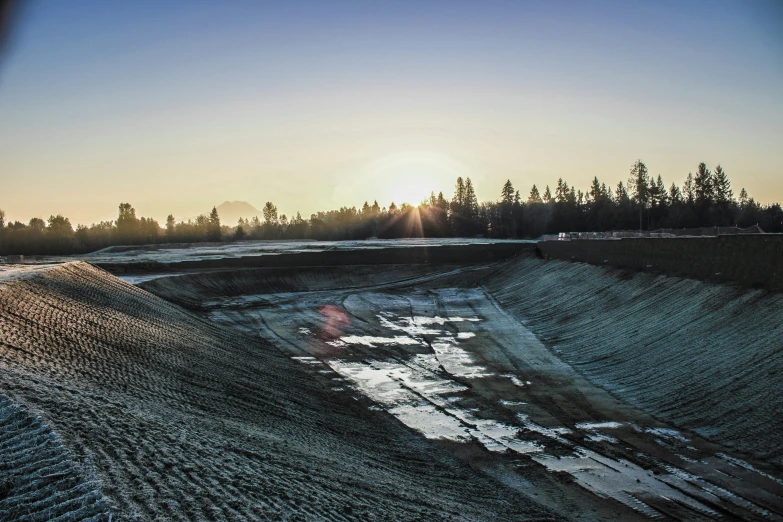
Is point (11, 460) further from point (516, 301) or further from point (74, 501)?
point (516, 301)

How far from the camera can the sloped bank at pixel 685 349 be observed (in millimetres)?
16875

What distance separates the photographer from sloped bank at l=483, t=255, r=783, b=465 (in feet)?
55.4

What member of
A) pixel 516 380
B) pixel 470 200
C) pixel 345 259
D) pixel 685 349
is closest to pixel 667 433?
pixel 685 349

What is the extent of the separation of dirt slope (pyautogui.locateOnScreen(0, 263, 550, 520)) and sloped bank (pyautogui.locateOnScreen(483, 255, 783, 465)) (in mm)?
7572

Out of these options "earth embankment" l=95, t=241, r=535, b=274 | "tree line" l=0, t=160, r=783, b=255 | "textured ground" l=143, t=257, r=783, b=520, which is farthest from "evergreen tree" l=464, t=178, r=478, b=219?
"textured ground" l=143, t=257, r=783, b=520

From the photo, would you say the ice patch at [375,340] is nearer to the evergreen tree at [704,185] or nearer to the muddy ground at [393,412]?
the muddy ground at [393,412]

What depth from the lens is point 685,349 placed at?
22.5 m

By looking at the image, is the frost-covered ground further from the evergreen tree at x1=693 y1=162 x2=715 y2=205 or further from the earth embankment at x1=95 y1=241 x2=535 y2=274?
the evergreen tree at x1=693 y1=162 x2=715 y2=205

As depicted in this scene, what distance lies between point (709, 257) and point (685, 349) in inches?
264

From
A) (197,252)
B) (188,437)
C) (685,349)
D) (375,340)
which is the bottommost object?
(375,340)

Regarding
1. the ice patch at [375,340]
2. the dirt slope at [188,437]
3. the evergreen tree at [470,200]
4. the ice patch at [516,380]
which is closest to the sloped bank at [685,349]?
the ice patch at [516,380]

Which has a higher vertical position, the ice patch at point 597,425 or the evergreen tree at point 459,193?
the evergreen tree at point 459,193

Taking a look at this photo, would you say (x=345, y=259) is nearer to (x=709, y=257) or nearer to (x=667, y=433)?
(x=709, y=257)

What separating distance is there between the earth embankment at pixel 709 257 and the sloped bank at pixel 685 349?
0.57m
